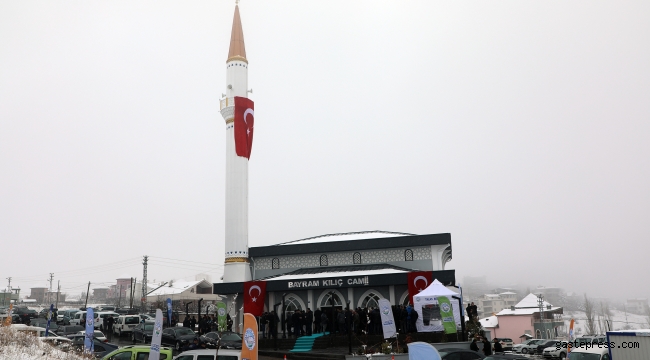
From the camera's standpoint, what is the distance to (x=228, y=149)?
136ft

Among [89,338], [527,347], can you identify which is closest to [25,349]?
[89,338]

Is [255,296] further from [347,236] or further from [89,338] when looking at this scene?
[89,338]

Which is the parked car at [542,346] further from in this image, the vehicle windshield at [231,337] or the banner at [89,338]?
the banner at [89,338]

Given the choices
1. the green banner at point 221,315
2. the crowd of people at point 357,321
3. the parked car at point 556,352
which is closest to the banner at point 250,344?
the crowd of people at point 357,321

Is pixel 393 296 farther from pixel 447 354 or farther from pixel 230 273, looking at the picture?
pixel 447 354

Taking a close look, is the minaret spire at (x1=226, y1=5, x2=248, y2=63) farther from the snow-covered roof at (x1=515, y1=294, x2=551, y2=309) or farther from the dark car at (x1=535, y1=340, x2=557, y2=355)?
the snow-covered roof at (x1=515, y1=294, x2=551, y2=309)

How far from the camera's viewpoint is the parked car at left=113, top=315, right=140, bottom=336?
3356 centimetres

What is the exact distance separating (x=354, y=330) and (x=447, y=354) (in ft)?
33.8

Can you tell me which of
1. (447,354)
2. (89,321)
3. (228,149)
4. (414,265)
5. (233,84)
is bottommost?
(447,354)

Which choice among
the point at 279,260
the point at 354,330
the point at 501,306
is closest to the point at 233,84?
the point at 279,260

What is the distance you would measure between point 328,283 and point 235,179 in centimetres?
1154

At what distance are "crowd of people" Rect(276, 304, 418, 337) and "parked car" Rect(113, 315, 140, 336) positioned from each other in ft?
34.1

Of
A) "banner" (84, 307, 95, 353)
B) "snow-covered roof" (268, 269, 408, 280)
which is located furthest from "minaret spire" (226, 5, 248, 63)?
"banner" (84, 307, 95, 353)

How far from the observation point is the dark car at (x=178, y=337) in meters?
26.1
